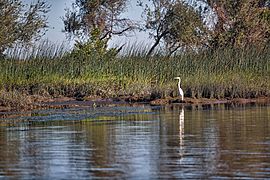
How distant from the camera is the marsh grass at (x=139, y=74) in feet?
99.2

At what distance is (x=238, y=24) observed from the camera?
4438cm

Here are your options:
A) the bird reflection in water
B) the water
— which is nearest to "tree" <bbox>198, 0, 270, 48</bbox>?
the bird reflection in water

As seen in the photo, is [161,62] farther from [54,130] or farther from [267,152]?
[267,152]

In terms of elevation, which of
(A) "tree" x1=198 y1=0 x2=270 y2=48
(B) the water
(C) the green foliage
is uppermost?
(A) "tree" x1=198 y1=0 x2=270 y2=48

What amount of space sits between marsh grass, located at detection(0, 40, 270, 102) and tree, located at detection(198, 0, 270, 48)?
25.4ft

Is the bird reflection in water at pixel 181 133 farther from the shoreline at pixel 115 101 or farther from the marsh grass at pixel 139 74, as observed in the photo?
the marsh grass at pixel 139 74

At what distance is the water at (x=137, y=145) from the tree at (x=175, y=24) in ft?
75.8

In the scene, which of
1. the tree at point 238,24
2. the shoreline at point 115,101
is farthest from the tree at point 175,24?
the shoreline at point 115,101

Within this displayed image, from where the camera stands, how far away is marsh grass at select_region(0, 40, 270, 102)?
1190 inches

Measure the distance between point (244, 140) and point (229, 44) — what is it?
28.7 m

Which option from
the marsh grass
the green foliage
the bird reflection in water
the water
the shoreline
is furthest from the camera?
the green foliage

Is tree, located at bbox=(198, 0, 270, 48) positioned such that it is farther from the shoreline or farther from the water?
the water

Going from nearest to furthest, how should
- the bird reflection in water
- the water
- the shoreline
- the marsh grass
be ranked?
1. the water
2. the bird reflection in water
3. the shoreline
4. the marsh grass

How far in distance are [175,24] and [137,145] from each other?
3342 centimetres
